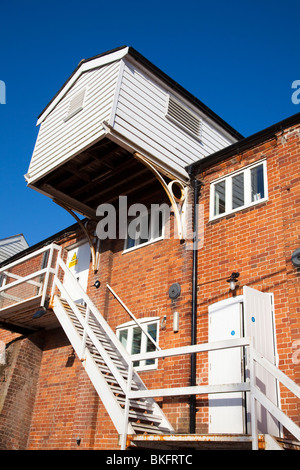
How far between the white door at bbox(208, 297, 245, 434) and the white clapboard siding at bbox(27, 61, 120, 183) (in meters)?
4.64

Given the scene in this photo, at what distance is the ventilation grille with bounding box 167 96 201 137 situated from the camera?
11.7 metres

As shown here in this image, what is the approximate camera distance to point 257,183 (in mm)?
9289

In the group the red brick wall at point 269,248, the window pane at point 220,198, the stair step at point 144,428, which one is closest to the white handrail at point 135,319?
the red brick wall at point 269,248

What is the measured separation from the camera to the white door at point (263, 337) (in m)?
6.68

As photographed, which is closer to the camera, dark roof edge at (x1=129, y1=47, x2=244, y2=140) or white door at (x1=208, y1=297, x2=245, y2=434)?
white door at (x1=208, y1=297, x2=245, y2=434)

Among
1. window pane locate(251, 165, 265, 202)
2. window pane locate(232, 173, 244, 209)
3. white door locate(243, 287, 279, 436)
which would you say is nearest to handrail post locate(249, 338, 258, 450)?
white door locate(243, 287, 279, 436)

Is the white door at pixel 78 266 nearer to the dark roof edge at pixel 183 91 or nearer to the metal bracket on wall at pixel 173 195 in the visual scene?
the metal bracket on wall at pixel 173 195

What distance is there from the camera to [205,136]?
12.5 meters

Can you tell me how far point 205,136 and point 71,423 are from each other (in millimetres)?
8282

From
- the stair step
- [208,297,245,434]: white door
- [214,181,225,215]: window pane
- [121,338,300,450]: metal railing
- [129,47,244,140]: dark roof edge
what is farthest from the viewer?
[129,47,244,140]: dark roof edge

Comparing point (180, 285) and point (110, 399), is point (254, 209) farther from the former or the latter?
point (110, 399)

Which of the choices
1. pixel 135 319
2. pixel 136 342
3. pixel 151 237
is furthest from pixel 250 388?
pixel 151 237

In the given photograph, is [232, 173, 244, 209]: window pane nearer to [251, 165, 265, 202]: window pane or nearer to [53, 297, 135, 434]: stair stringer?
[251, 165, 265, 202]: window pane

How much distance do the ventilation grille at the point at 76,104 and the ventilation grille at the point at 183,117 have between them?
234 cm
